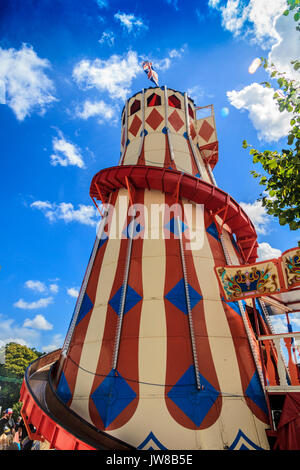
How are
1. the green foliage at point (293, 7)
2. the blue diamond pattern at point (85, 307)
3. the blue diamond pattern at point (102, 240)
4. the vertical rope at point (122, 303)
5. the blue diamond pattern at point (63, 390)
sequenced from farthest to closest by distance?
the blue diamond pattern at point (102, 240) → the blue diamond pattern at point (85, 307) → the blue diamond pattern at point (63, 390) → the vertical rope at point (122, 303) → the green foliage at point (293, 7)

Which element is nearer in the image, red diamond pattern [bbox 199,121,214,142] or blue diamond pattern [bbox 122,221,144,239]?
blue diamond pattern [bbox 122,221,144,239]

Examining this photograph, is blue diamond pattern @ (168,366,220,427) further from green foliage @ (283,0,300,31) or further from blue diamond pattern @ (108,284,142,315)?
green foliage @ (283,0,300,31)

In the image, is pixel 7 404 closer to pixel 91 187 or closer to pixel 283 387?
pixel 91 187

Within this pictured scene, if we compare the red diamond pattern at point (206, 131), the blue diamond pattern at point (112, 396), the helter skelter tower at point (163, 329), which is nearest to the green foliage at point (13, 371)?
the helter skelter tower at point (163, 329)

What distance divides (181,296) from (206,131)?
1025 cm

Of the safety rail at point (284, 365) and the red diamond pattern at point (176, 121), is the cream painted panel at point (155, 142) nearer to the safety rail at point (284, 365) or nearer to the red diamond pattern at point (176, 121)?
the red diamond pattern at point (176, 121)

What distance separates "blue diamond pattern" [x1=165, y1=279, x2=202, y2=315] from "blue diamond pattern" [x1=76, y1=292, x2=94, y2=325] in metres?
2.88

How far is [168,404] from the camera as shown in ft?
20.8

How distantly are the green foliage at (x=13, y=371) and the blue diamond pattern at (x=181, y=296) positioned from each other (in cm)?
3254

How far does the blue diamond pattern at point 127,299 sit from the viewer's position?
26.5ft

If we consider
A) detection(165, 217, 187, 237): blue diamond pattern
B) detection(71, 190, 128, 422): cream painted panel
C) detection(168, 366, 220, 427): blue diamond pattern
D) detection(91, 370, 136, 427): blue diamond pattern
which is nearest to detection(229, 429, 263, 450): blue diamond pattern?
detection(168, 366, 220, 427): blue diamond pattern

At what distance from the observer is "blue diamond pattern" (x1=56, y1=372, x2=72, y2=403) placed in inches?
291

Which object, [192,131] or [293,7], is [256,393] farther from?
[192,131]

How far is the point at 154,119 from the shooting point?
13883 millimetres
